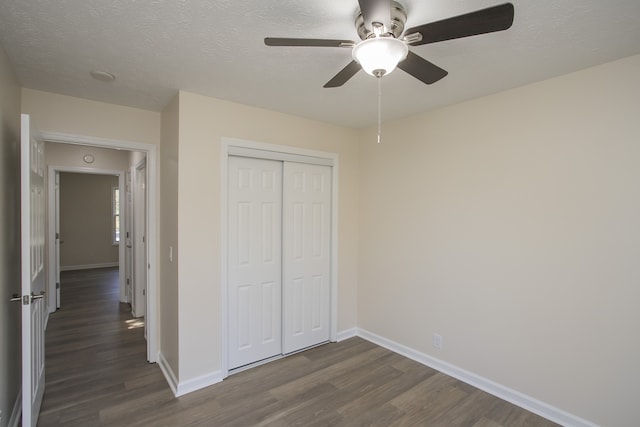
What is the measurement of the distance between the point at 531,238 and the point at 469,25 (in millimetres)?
1818

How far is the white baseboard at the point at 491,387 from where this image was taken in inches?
87.3

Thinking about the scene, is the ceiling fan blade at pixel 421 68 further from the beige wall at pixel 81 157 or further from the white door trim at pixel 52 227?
the white door trim at pixel 52 227

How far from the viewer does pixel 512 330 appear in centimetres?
249

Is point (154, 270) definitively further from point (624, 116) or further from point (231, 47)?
point (624, 116)

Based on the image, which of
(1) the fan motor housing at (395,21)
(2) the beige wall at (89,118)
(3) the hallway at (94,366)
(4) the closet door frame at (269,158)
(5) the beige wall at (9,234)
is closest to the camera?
(1) the fan motor housing at (395,21)

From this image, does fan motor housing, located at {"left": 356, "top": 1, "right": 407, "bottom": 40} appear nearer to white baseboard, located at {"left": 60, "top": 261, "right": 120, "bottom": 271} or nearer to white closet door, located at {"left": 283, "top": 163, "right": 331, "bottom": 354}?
white closet door, located at {"left": 283, "top": 163, "right": 331, "bottom": 354}

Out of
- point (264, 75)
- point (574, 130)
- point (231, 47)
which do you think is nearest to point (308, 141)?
point (264, 75)

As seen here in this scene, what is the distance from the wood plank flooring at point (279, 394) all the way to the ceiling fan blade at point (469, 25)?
7.96ft

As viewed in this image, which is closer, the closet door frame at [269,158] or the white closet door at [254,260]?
the closet door frame at [269,158]

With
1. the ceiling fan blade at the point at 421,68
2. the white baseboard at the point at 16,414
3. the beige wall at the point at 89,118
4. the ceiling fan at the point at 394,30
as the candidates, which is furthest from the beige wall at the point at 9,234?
the ceiling fan blade at the point at 421,68

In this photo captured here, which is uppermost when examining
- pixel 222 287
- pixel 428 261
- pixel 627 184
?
pixel 627 184

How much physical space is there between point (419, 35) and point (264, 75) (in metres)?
1.29

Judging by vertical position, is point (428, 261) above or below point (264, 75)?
below

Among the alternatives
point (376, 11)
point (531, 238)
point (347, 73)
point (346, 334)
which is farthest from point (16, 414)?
point (531, 238)
